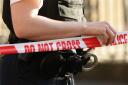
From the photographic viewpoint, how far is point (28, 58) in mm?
2600

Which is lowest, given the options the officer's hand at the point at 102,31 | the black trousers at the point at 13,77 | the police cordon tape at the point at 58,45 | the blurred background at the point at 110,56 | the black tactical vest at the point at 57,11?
the blurred background at the point at 110,56

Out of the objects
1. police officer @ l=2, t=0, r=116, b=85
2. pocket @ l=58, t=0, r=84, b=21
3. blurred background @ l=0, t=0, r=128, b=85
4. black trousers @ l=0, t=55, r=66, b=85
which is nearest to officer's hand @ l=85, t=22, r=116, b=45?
police officer @ l=2, t=0, r=116, b=85

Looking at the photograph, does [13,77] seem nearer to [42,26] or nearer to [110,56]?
[42,26]

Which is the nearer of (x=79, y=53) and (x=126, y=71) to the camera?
(x=79, y=53)

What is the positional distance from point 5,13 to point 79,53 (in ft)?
1.42

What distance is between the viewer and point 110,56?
26.1 feet

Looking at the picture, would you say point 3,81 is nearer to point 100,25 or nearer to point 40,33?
point 40,33

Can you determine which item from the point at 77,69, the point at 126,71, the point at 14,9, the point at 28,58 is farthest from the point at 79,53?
the point at 126,71

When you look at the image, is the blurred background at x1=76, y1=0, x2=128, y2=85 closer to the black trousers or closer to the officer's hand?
the black trousers

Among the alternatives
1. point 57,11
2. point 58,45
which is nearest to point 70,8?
point 57,11

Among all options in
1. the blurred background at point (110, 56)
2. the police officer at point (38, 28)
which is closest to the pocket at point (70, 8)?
the police officer at point (38, 28)

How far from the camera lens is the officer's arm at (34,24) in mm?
2447

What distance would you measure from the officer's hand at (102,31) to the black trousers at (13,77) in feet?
1.12

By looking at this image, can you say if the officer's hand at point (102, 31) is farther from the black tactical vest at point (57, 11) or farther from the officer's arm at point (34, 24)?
the black tactical vest at point (57, 11)
